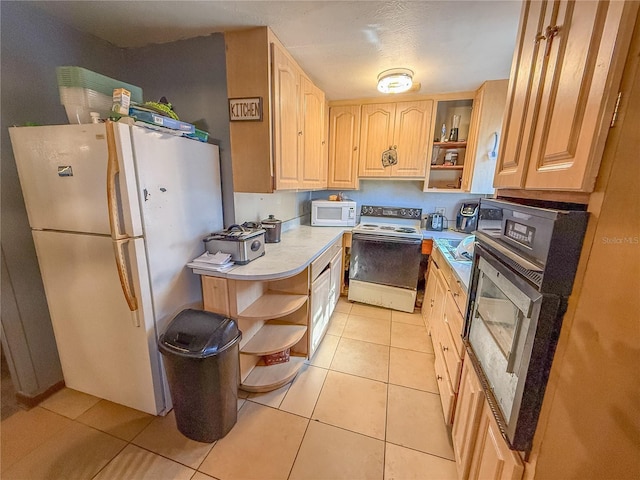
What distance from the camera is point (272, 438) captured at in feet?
4.77

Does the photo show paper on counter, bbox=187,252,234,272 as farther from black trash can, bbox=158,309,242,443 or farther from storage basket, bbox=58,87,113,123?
storage basket, bbox=58,87,113,123

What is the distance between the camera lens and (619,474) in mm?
521

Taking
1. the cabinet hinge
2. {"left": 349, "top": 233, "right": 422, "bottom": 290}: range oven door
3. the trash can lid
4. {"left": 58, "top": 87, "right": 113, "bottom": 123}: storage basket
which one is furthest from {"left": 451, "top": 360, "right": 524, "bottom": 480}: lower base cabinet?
{"left": 58, "top": 87, "right": 113, "bottom": 123}: storage basket

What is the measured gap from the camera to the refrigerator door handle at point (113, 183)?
1146 millimetres

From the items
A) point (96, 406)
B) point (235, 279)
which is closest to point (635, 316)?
point (235, 279)

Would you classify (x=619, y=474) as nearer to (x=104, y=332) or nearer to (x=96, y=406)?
(x=104, y=332)

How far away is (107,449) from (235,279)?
44.3 inches

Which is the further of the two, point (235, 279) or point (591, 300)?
point (235, 279)

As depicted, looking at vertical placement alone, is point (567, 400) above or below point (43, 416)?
above

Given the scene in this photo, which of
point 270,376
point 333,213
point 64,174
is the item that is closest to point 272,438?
point 270,376

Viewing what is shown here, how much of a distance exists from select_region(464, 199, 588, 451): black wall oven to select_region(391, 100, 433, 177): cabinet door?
197cm

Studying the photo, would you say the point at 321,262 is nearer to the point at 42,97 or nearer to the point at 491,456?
the point at 491,456

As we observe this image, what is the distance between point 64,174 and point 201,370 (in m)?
1.24

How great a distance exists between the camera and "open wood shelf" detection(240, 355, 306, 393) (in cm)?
175
